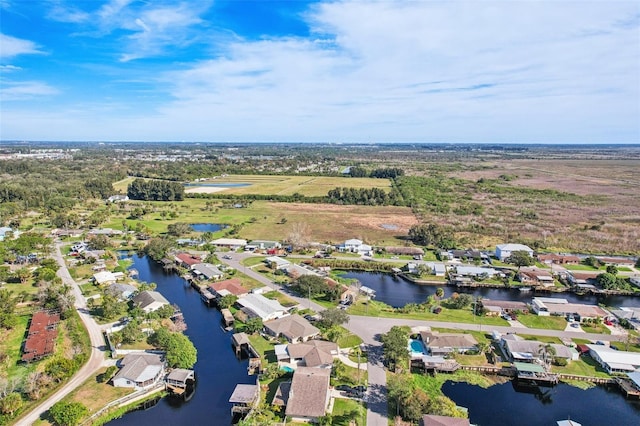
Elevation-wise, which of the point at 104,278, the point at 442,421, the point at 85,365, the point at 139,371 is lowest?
the point at 85,365

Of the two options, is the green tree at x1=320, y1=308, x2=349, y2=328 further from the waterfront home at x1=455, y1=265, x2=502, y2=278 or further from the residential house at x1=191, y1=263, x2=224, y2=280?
the waterfront home at x1=455, y1=265, x2=502, y2=278

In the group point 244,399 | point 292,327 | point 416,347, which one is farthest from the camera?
point 292,327

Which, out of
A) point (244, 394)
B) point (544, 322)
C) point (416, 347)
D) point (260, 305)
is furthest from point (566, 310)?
point (244, 394)

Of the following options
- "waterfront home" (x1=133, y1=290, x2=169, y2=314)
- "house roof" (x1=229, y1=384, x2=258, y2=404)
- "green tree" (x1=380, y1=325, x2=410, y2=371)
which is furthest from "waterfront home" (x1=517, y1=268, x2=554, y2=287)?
"waterfront home" (x1=133, y1=290, x2=169, y2=314)

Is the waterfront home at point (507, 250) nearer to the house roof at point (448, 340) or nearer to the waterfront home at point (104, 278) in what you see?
the house roof at point (448, 340)

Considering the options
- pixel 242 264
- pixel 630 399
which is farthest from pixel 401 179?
pixel 630 399

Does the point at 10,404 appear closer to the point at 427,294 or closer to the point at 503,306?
the point at 427,294
